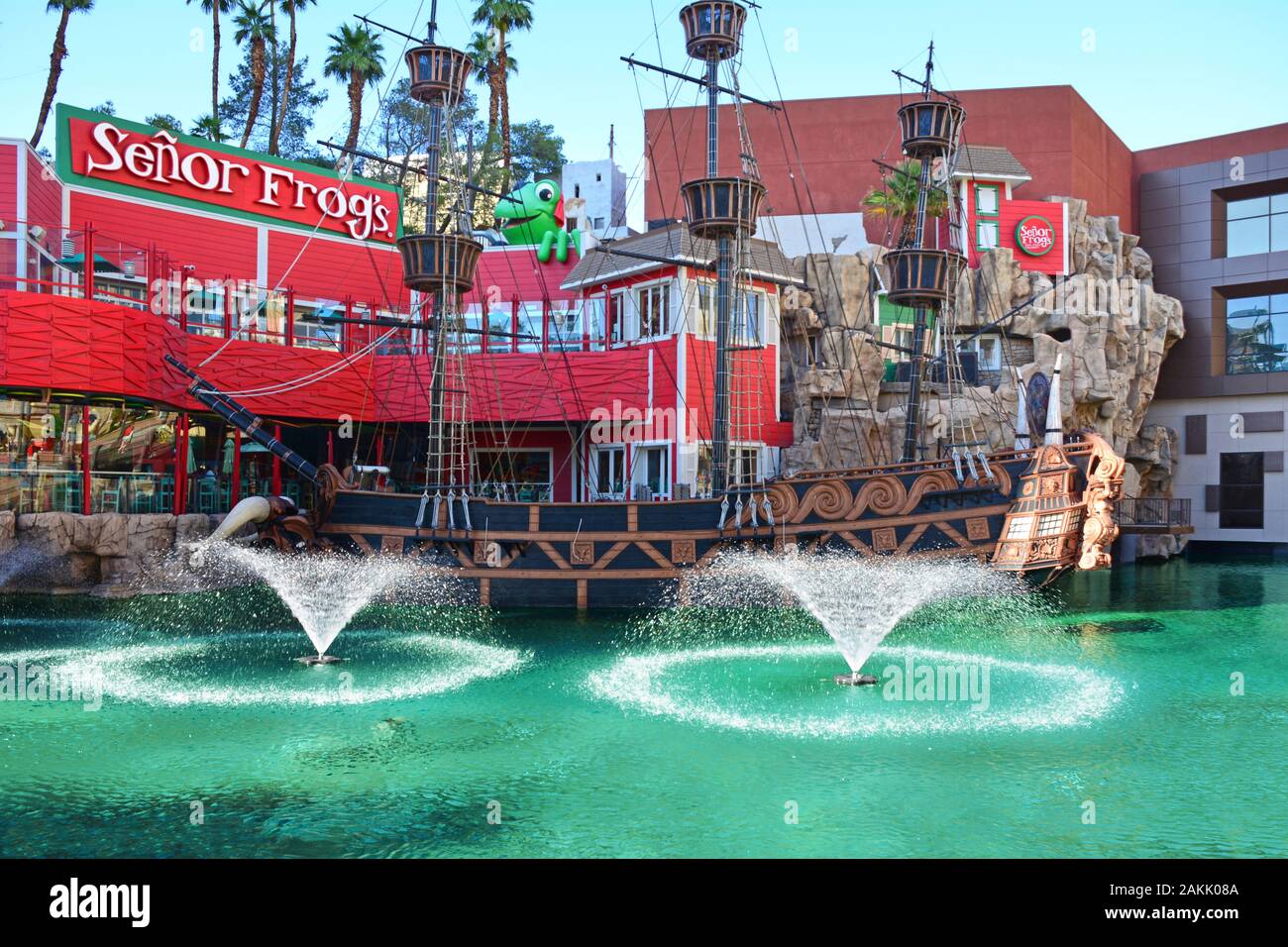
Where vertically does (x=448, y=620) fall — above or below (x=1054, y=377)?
below

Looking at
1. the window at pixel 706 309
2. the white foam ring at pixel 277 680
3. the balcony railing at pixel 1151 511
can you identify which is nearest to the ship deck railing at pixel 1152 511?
the balcony railing at pixel 1151 511

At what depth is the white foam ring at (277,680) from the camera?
495 inches

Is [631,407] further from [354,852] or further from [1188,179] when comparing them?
[1188,179]

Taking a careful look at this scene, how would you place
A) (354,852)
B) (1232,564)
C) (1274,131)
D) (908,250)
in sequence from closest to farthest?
(354,852)
(908,250)
(1232,564)
(1274,131)

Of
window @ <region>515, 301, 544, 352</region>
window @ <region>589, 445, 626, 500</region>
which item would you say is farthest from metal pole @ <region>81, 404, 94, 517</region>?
window @ <region>515, 301, 544, 352</region>

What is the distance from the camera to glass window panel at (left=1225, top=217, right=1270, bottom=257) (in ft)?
127

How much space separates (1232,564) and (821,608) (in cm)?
2298

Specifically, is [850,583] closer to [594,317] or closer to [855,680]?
[855,680]

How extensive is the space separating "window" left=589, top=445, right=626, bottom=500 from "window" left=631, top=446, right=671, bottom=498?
0.39 m

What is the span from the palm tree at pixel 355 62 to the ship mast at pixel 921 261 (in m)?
24.3

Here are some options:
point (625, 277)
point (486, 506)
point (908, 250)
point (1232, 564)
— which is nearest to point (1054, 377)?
point (908, 250)

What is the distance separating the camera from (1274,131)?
38.5 m

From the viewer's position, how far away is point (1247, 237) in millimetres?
39156

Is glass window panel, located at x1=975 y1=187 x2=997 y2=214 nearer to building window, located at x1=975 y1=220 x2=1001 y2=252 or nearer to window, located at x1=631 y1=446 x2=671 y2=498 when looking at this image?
building window, located at x1=975 y1=220 x2=1001 y2=252
